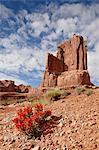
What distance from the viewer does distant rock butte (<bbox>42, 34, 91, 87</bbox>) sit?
38969 millimetres

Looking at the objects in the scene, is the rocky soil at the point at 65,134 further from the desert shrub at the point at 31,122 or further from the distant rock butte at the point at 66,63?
the distant rock butte at the point at 66,63

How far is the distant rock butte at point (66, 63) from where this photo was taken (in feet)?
128

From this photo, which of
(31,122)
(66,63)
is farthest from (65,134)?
(66,63)

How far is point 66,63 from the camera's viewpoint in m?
43.1

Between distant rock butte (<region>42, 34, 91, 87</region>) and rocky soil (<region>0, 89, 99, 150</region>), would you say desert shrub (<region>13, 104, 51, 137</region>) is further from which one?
distant rock butte (<region>42, 34, 91, 87</region>)

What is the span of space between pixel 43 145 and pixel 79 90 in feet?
25.5

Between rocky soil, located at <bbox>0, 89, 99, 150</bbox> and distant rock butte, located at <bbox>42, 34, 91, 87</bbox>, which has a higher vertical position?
distant rock butte, located at <bbox>42, 34, 91, 87</bbox>

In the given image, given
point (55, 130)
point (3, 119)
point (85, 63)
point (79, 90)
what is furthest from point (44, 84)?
point (55, 130)

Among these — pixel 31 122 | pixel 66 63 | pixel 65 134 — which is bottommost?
pixel 65 134

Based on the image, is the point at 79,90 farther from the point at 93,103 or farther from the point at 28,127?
the point at 28,127

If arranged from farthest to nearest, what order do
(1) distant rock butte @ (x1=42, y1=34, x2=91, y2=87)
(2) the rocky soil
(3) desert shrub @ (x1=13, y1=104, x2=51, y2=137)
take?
(1) distant rock butte @ (x1=42, y1=34, x2=91, y2=87) → (3) desert shrub @ (x1=13, y1=104, x2=51, y2=137) → (2) the rocky soil

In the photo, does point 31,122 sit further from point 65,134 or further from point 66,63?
point 66,63

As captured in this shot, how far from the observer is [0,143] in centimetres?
859

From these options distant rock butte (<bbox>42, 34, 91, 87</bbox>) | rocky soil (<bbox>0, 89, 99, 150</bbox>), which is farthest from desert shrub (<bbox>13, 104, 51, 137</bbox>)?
distant rock butte (<bbox>42, 34, 91, 87</bbox>)
